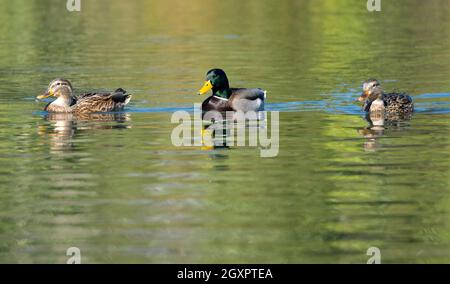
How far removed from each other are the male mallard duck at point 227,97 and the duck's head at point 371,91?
1.78 m

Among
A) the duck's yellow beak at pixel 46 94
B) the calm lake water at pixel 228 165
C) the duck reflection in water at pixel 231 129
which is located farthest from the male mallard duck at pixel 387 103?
the duck's yellow beak at pixel 46 94

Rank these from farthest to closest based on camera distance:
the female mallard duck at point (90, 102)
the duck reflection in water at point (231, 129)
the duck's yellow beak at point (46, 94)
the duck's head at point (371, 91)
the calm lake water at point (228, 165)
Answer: the duck's yellow beak at point (46, 94) < the female mallard duck at point (90, 102) < the duck's head at point (371, 91) < the duck reflection in water at point (231, 129) < the calm lake water at point (228, 165)

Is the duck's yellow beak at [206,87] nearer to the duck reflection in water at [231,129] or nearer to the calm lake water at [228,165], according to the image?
the calm lake water at [228,165]

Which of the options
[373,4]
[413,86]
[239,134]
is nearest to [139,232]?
[239,134]

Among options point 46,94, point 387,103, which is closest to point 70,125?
point 46,94

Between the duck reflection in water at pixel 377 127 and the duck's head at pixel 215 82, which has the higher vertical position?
the duck's head at pixel 215 82

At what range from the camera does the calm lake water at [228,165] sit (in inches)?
483

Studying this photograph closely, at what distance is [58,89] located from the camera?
22.4 meters

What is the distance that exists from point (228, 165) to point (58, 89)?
693 cm

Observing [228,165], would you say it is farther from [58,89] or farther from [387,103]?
[58,89]

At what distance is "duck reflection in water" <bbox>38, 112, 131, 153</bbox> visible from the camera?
60.2 feet

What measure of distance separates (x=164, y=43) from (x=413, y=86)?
Result: 1132cm

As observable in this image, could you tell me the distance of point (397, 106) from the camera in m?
20.9
